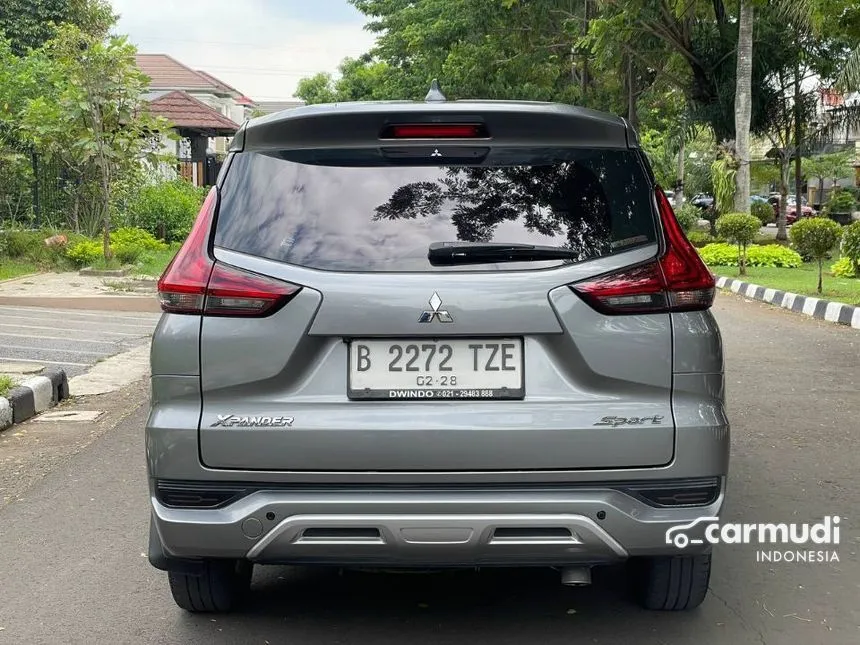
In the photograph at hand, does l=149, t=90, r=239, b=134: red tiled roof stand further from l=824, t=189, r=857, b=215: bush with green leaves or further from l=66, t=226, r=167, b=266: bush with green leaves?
l=824, t=189, r=857, b=215: bush with green leaves

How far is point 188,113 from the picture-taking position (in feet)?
118

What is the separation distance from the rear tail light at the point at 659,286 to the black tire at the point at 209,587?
1464 mm

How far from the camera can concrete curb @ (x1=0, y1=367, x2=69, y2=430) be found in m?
7.29

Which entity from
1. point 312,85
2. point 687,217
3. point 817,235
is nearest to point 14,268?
point 817,235

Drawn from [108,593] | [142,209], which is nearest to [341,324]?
[108,593]

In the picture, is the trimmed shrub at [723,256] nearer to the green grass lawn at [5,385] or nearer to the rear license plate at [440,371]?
the green grass lawn at [5,385]

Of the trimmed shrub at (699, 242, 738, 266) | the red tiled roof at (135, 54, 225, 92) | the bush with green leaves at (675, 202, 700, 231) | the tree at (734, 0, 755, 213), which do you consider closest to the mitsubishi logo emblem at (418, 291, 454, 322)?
the trimmed shrub at (699, 242, 738, 266)

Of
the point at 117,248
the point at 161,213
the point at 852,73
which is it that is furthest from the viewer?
the point at 852,73

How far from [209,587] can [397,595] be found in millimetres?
702

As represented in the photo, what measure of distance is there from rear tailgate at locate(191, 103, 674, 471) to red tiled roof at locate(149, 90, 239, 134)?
33135 millimetres

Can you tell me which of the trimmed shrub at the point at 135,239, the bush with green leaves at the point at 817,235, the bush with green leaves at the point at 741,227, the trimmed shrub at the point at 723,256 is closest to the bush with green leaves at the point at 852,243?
the bush with green leaves at the point at 817,235

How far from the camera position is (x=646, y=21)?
26562 millimetres

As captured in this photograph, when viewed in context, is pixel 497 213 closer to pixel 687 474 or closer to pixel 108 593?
pixel 687 474

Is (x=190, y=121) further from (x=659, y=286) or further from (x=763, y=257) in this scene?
(x=659, y=286)
